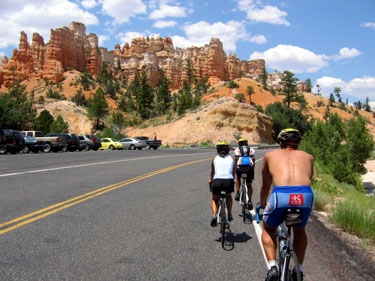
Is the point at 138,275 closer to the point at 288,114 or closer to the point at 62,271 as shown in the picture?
the point at 62,271

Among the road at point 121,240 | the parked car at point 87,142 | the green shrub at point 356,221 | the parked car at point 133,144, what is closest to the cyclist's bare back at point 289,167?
the road at point 121,240

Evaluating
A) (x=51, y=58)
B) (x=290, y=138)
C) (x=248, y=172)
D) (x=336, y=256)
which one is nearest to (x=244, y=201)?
(x=248, y=172)

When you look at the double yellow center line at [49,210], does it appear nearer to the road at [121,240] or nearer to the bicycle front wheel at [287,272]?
the road at [121,240]

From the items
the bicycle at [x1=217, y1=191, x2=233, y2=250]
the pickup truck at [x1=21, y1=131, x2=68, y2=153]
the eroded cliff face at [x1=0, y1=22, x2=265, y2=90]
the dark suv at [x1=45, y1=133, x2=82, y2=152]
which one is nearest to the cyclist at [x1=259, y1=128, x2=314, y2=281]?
the bicycle at [x1=217, y1=191, x2=233, y2=250]

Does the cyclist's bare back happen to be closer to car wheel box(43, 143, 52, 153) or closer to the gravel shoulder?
the gravel shoulder

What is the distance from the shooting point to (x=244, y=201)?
9000mm

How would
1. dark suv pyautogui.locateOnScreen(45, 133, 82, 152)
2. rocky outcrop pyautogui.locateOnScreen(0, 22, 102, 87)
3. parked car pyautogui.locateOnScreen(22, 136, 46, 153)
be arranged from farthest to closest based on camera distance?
rocky outcrop pyautogui.locateOnScreen(0, 22, 102, 87)
dark suv pyautogui.locateOnScreen(45, 133, 82, 152)
parked car pyautogui.locateOnScreen(22, 136, 46, 153)

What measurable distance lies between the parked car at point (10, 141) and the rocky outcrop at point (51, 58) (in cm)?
8833

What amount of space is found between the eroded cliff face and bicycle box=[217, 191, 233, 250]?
378 ft

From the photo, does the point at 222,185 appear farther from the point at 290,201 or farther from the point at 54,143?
the point at 54,143

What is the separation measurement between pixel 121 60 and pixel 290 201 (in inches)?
6466

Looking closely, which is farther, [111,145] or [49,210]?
[111,145]

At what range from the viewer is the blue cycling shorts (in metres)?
4.02

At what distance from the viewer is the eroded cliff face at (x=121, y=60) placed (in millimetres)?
124519
